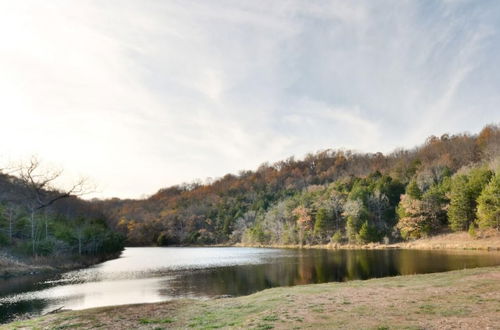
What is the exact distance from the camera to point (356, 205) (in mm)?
82438

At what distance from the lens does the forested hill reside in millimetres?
66000

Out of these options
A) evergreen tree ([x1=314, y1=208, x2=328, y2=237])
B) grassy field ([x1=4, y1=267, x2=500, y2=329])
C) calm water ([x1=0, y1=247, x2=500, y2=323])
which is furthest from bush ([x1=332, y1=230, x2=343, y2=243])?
grassy field ([x1=4, y1=267, x2=500, y2=329])

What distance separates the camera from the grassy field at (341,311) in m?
12.4

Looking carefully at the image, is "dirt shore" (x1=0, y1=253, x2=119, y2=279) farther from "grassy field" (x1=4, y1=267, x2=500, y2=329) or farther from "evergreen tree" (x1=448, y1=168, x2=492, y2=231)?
"evergreen tree" (x1=448, y1=168, x2=492, y2=231)

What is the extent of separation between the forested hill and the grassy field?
45.2m

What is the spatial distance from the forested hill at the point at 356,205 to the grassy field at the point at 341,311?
1779 inches

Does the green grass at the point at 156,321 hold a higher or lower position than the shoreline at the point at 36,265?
higher

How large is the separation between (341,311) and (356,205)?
70.9m

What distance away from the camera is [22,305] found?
25.0 m

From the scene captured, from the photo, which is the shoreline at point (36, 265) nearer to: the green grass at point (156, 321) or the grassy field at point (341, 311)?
the grassy field at point (341, 311)

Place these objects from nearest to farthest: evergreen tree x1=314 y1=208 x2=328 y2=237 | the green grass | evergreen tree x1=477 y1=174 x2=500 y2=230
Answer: the green grass
evergreen tree x1=477 y1=174 x2=500 y2=230
evergreen tree x1=314 y1=208 x2=328 y2=237

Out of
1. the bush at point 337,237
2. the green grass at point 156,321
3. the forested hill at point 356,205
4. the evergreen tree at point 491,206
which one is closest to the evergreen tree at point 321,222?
the forested hill at point 356,205

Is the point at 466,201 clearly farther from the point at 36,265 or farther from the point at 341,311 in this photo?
the point at 36,265

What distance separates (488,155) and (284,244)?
184ft
